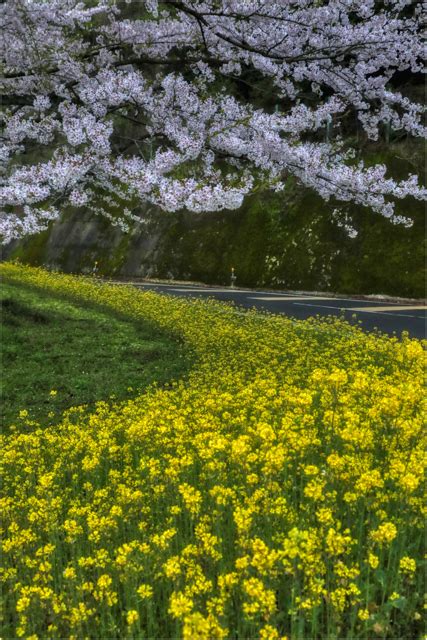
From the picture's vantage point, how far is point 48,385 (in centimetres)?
975

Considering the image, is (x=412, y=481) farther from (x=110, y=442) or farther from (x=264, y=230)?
(x=264, y=230)

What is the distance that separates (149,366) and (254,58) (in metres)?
5.95

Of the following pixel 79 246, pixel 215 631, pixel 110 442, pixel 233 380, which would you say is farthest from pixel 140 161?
pixel 79 246

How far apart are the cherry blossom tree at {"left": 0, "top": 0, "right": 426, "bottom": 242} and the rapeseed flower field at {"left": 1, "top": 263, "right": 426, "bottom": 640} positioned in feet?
9.87

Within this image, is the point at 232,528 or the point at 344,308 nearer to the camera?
the point at 232,528

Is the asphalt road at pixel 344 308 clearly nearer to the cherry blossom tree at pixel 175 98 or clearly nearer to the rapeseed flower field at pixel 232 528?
the cherry blossom tree at pixel 175 98

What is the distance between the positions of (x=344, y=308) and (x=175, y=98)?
12049mm

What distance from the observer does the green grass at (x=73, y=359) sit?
9.05 m

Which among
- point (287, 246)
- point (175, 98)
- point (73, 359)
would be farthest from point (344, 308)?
point (175, 98)

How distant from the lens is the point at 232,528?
3959 mm

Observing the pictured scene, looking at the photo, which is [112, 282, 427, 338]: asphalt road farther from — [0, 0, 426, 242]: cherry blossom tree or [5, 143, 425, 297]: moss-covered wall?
[0, 0, 426, 242]: cherry blossom tree

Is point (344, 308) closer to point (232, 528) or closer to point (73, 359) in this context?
point (73, 359)

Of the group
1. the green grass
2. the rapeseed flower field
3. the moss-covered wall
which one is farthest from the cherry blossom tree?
the moss-covered wall

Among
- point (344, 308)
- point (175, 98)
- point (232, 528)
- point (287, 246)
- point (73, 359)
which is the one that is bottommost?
point (232, 528)
